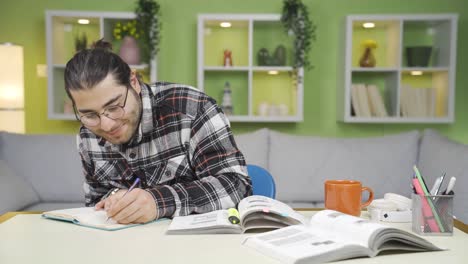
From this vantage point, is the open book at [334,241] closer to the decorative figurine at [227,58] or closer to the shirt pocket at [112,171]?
the shirt pocket at [112,171]

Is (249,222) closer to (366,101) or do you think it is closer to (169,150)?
(169,150)

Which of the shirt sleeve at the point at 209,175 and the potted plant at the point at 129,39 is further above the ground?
the potted plant at the point at 129,39

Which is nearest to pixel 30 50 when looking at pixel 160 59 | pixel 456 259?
pixel 160 59

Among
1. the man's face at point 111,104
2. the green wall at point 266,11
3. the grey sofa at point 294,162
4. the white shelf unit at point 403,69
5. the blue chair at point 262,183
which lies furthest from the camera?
the green wall at point 266,11

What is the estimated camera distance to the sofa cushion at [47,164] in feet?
9.73

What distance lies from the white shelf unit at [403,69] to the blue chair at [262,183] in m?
1.77

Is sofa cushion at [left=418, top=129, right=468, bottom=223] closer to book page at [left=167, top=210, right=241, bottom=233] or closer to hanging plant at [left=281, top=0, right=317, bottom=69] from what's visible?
hanging plant at [left=281, top=0, right=317, bottom=69]

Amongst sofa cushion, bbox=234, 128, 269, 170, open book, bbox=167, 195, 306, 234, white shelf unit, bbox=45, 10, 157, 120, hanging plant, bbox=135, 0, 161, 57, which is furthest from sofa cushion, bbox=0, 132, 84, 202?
open book, bbox=167, 195, 306, 234

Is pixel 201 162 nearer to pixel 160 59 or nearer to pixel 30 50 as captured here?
pixel 160 59

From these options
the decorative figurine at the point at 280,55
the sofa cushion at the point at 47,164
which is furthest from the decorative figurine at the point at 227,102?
the sofa cushion at the point at 47,164

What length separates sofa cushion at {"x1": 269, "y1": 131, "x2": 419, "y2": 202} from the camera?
2953 mm

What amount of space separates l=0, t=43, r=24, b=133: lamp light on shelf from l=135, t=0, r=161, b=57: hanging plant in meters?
0.84

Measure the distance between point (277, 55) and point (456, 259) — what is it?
8.99ft

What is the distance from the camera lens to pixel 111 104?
1272 mm
